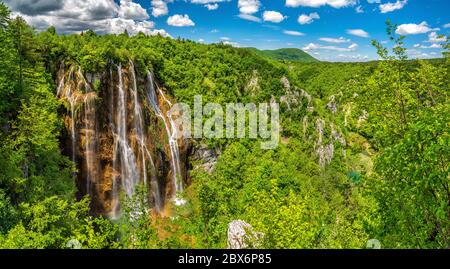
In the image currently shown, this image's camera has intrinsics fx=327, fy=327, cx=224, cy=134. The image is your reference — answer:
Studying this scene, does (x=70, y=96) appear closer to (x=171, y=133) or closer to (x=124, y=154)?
(x=124, y=154)

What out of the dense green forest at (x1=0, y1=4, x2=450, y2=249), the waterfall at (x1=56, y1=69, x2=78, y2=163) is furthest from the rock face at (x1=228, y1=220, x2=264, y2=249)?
the waterfall at (x1=56, y1=69, x2=78, y2=163)

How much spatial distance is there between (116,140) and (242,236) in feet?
92.0

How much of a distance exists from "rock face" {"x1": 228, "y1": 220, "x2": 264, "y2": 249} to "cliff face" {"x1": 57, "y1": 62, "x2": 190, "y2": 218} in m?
19.8

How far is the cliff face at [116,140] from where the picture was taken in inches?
1396

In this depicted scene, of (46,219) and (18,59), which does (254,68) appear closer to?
(18,59)

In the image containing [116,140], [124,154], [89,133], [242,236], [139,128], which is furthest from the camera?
[139,128]

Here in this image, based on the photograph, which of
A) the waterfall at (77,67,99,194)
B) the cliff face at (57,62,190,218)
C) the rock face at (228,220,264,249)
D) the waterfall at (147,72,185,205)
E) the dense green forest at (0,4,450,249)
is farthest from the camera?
the waterfall at (147,72,185,205)

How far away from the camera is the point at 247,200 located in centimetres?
3703

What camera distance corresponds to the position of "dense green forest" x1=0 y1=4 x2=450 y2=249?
9602 mm

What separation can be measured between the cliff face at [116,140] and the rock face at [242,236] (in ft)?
65.1

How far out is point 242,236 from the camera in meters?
14.0

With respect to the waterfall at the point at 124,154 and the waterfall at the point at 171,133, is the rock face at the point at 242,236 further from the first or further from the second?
the waterfall at the point at 171,133

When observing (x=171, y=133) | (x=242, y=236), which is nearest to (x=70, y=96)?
(x=171, y=133)

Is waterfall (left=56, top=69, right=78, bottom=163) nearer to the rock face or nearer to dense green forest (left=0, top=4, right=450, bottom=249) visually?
dense green forest (left=0, top=4, right=450, bottom=249)
